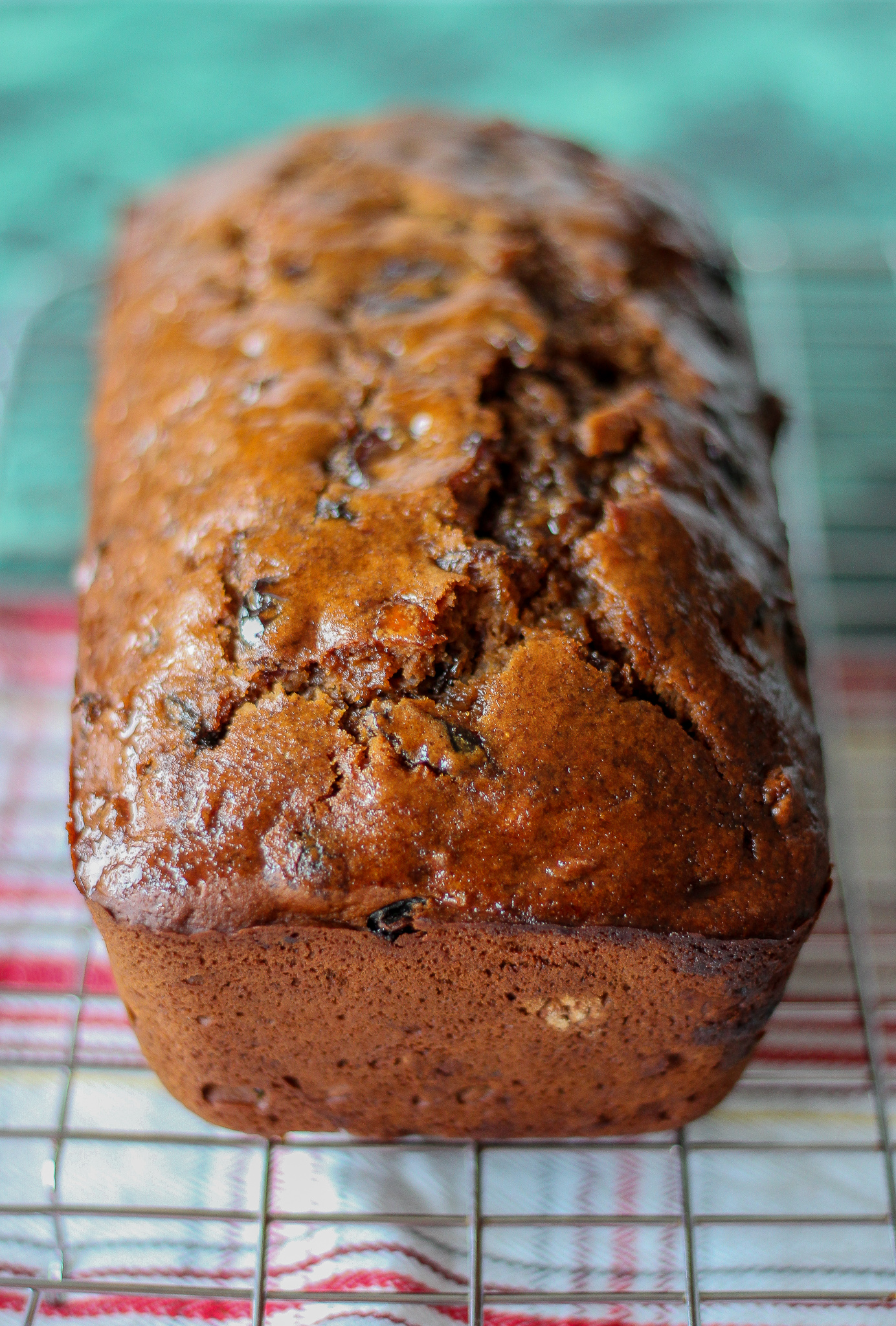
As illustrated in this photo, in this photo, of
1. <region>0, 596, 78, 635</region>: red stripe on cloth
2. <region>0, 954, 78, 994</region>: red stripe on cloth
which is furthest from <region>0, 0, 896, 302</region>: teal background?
<region>0, 954, 78, 994</region>: red stripe on cloth

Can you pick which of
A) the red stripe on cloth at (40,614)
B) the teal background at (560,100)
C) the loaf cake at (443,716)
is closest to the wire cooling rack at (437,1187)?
the loaf cake at (443,716)

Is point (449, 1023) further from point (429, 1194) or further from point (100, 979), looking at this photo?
point (100, 979)

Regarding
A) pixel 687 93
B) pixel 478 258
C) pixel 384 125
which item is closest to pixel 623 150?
pixel 687 93

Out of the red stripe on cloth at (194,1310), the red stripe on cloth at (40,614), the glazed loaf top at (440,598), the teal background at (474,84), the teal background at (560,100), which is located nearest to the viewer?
the glazed loaf top at (440,598)

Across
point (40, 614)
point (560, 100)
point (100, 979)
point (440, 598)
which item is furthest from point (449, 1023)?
point (560, 100)

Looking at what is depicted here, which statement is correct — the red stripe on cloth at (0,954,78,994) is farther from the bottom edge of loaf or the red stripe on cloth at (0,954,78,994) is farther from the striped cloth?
the bottom edge of loaf

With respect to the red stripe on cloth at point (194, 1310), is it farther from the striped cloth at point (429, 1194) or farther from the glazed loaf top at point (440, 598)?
the glazed loaf top at point (440, 598)

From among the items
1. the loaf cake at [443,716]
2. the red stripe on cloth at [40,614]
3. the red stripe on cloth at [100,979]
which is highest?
the loaf cake at [443,716]
